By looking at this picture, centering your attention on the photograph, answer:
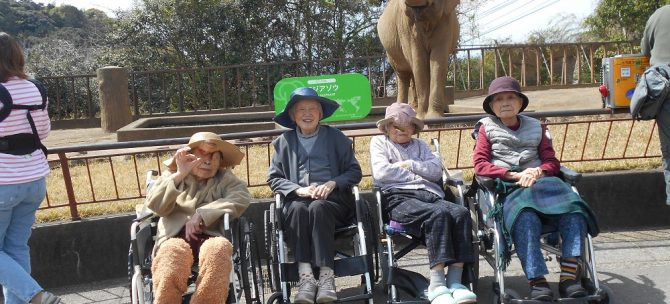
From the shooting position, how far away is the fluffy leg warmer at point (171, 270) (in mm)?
3586

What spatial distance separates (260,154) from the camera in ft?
23.6

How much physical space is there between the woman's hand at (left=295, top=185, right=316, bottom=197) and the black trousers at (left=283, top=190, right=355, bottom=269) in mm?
45

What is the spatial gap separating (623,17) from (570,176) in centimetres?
1746

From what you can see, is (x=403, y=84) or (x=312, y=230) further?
(x=403, y=84)

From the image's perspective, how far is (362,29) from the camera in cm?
2103

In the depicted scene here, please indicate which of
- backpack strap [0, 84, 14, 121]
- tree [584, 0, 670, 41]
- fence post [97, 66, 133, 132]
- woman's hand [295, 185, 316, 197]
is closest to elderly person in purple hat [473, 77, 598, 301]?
woman's hand [295, 185, 316, 197]

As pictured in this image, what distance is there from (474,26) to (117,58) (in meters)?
14.9

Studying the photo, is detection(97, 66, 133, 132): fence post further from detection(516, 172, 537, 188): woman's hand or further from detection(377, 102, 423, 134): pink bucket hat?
detection(516, 172, 537, 188): woman's hand

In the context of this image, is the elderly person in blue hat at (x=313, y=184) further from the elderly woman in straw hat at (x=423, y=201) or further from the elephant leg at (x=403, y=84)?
the elephant leg at (x=403, y=84)

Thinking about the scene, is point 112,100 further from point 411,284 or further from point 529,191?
point 529,191

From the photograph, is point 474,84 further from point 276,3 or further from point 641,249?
point 641,249

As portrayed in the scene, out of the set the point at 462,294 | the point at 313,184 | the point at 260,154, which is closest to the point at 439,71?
the point at 260,154

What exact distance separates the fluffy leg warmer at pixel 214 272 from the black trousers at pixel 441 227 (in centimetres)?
115

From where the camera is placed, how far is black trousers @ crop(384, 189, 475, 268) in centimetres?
397
